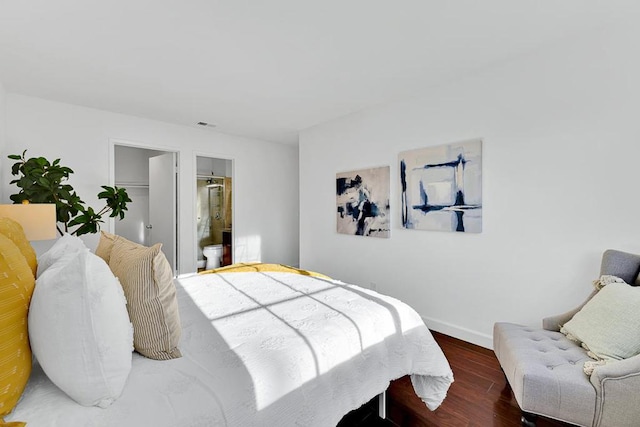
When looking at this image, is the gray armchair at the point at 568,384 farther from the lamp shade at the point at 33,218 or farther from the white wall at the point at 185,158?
the white wall at the point at 185,158

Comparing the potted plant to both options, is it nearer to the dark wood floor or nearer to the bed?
the bed

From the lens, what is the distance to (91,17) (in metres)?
1.88

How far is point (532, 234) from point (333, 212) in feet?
7.33

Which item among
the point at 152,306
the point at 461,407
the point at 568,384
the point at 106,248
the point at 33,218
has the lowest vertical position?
the point at 461,407

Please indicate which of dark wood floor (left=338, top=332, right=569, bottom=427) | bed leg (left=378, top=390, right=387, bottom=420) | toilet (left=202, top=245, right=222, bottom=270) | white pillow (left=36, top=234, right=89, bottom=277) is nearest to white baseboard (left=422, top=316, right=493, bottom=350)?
dark wood floor (left=338, top=332, right=569, bottom=427)

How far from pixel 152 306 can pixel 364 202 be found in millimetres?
2740

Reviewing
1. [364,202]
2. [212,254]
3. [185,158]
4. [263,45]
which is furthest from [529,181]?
[212,254]

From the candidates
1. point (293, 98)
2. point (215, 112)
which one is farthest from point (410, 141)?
point (215, 112)

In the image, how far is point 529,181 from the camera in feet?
7.65

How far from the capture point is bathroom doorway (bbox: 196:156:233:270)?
5.39 metres

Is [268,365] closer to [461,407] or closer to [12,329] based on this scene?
[12,329]

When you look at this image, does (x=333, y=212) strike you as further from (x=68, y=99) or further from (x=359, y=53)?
(x=68, y=99)

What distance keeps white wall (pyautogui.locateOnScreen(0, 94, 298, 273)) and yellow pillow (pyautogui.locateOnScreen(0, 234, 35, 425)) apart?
10.4 feet

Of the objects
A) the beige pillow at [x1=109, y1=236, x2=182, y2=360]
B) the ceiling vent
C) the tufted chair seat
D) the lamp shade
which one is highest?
the ceiling vent
